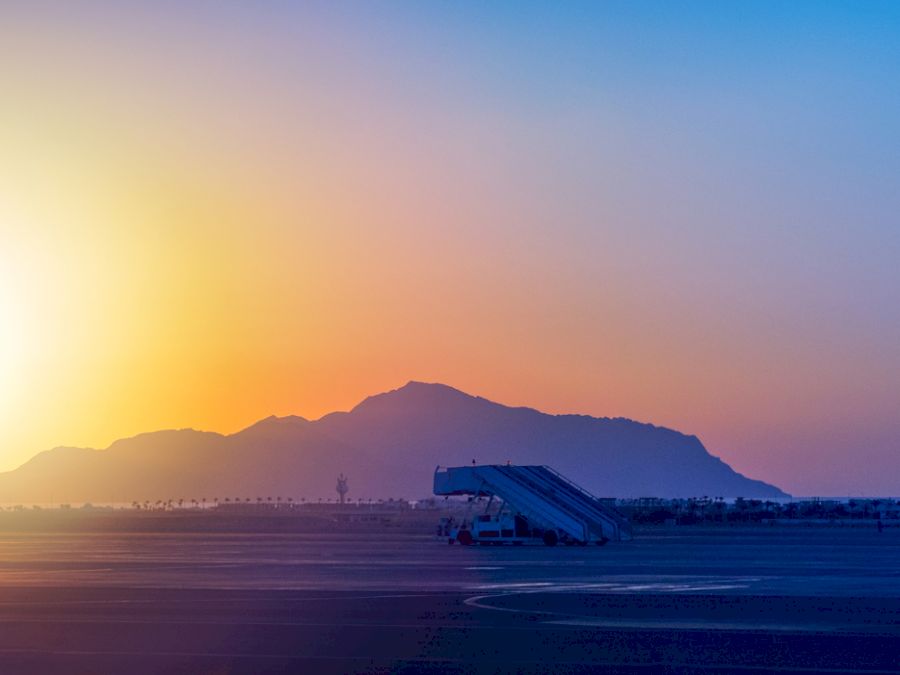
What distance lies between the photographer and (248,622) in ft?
93.9

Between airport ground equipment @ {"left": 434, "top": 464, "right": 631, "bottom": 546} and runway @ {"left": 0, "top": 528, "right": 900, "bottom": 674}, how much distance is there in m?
13.4

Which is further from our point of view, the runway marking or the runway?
the runway

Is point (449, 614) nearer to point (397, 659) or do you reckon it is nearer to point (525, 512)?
point (397, 659)

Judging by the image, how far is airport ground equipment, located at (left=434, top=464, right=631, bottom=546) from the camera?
71000mm

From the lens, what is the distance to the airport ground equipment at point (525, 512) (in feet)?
233

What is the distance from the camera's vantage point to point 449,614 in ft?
99.5

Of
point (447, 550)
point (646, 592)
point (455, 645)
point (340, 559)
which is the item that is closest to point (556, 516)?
point (447, 550)

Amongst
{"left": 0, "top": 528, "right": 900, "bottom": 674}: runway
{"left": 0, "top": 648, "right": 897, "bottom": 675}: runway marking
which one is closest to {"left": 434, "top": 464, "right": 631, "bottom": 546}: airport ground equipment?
{"left": 0, "top": 528, "right": 900, "bottom": 674}: runway

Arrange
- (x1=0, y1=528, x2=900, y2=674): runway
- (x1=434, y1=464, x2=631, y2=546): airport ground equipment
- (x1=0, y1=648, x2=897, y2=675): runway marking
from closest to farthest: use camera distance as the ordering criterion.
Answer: (x1=0, y1=648, x2=897, y2=675): runway marking, (x1=0, y1=528, x2=900, y2=674): runway, (x1=434, y1=464, x2=631, y2=546): airport ground equipment

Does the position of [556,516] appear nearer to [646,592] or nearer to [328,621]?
[646,592]

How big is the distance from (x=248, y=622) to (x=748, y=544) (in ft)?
155

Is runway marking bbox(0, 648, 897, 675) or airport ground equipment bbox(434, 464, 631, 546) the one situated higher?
airport ground equipment bbox(434, 464, 631, 546)

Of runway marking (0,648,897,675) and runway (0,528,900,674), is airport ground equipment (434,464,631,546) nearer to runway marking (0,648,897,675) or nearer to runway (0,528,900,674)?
runway (0,528,900,674)

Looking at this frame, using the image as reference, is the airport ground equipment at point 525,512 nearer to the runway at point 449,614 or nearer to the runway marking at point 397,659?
the runway at point 449,614
